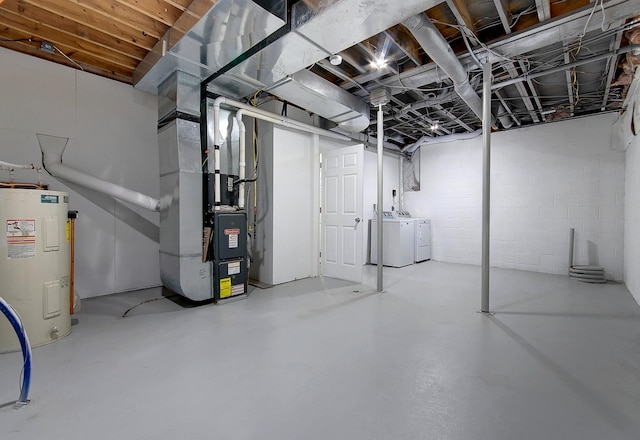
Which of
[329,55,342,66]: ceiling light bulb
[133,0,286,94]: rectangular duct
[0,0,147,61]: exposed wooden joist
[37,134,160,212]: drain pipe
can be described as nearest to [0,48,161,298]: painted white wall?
[37,134,160,212]: drain pipe

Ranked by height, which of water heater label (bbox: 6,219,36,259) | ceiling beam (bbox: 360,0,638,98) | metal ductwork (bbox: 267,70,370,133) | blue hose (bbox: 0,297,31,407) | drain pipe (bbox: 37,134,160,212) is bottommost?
blue hose (bbox: 0,297,31,407)

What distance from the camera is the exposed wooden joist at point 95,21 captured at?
247 centimetres

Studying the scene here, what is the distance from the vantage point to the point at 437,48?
2.61 metres

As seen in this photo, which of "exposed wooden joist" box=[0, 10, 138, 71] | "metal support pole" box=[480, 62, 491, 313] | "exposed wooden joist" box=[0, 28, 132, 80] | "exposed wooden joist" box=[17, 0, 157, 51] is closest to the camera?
"exposed wooden joist" box=[17, 0, 157, 51]

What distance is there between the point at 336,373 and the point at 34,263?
8.16 feet

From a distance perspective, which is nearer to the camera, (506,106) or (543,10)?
(543,10)

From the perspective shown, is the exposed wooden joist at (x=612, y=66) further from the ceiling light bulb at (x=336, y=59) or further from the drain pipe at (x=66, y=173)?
the drain pipe at (x=66, y=173)

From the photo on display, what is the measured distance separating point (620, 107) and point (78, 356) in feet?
24.6

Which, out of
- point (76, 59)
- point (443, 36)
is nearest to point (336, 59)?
point (443, 36)

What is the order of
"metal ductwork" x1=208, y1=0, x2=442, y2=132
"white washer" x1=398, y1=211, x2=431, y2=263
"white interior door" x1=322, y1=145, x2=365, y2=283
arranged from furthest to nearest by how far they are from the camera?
1. "white washer" x1=398, y1=211, x2=431, y2=263
2. "white interior door" x1=322, y1=145, x2=365, y2=283
3. "metal ductwork" x1=208, y1=0, x2=442, y2=132

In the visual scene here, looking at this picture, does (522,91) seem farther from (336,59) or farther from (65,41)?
(65,41)

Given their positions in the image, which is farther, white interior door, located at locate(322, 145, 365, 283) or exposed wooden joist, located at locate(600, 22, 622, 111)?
white interior door, located at locate(322, 145, 365, 283)

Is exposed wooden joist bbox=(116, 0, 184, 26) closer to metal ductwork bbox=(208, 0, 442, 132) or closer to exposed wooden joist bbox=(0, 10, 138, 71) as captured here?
metal ductwork bbox=(208, 0, 442, 132)

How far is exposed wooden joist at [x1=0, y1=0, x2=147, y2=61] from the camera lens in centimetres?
251
